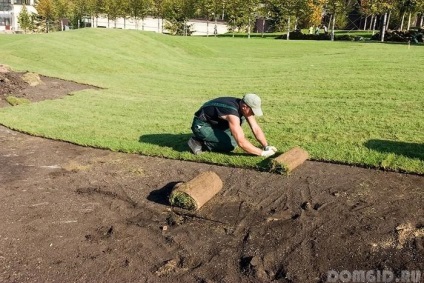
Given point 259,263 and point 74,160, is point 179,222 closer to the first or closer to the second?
Result: point 259,263

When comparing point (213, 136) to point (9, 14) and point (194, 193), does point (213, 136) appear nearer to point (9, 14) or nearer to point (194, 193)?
point (194, 193)

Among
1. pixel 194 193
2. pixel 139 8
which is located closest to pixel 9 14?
pixel 139 8

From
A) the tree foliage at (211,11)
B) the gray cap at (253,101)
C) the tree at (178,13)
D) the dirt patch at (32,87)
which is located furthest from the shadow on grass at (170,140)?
the tree at (178,13)

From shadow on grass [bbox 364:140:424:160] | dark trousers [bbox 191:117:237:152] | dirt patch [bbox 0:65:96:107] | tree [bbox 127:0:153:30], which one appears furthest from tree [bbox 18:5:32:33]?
shadow on grass [bbox 364:140:424:160]

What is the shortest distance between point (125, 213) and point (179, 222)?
885mm

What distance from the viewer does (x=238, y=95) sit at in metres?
15.1

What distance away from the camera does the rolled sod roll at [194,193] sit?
5832mm

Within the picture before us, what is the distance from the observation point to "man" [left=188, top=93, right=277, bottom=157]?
7148mm

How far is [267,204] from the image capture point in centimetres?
589

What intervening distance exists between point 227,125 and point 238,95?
7563 millimetres

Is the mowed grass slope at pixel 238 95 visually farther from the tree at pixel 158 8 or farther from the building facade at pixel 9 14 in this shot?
the building facade at pixel 9 14

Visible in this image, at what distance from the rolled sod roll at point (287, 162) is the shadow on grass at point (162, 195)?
1809 millimetres

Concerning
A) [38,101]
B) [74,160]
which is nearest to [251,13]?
[38,101]

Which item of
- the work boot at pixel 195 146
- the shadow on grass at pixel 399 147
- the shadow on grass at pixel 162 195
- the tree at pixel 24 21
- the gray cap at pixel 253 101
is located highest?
the tree at pixel 24 21
